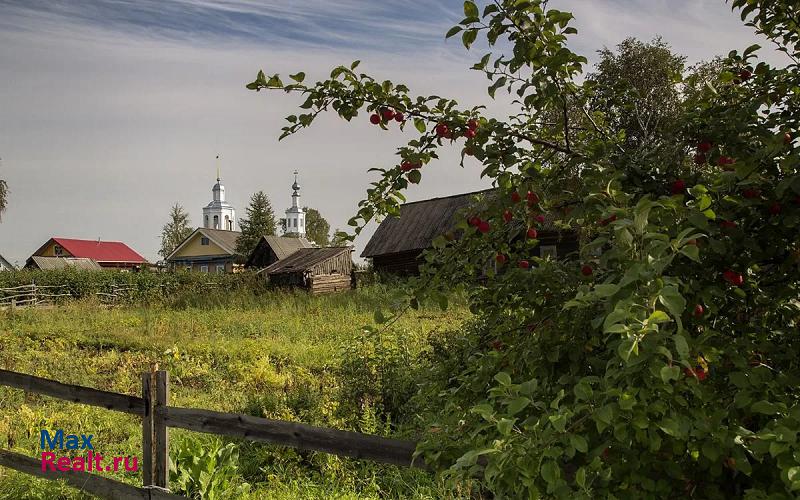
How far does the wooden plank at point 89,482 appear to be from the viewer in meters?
4.40

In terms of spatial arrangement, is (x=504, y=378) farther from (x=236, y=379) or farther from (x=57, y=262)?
(x=57, y=262)

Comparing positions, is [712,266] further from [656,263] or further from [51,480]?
[51,480]

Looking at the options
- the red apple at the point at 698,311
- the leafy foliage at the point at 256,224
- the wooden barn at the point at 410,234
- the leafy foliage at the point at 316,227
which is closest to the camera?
the red apple at the point at 698,311

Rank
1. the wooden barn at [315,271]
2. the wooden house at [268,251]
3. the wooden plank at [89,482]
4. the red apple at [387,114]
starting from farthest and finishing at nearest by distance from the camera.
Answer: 1. the wooden house at [268,251]
2. the wooden barn at [315,271]
3. the wooden plank at [89,482]
4. the red apple at [387,114]

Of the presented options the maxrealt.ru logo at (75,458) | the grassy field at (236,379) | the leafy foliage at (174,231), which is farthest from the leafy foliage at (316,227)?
the maxrealt.ru logo at (75,458)

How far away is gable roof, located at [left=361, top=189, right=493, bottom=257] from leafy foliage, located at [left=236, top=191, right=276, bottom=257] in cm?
1797

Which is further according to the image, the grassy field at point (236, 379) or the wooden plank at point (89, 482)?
the grassy field at point (236, 379)

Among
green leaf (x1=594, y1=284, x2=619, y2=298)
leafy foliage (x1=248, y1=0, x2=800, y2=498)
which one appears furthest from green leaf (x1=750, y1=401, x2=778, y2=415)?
green leaf (x1=594, y1=284, x2=619, y2=298)

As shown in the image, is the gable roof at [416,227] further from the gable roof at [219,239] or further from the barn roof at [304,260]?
the gable roof at [219,239]

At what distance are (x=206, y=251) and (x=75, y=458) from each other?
4889cm

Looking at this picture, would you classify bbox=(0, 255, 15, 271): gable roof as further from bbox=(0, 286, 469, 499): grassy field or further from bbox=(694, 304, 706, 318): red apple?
bbox=(694, 304, 706, 318): red apple

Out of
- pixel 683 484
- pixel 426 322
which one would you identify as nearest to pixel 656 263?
pixel 683 484

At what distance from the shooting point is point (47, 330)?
50.5ft

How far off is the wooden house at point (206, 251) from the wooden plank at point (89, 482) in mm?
46476
